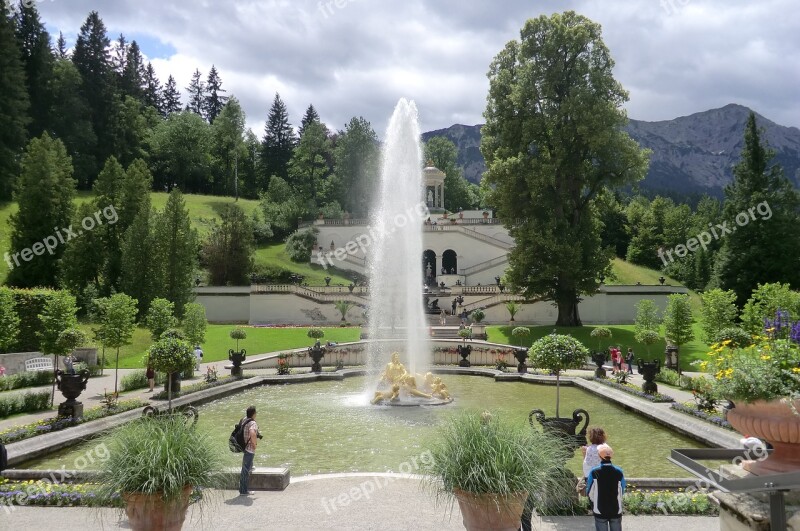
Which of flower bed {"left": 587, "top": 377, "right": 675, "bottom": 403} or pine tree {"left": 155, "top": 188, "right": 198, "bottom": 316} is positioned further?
pine tree {"left": 155, "top": 188, "right": 198, "bottom": 316}

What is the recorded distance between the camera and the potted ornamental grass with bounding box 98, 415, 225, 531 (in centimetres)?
564

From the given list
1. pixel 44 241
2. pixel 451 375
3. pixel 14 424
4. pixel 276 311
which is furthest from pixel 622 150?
pixel 44 241

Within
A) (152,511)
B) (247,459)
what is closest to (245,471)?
(247,459)

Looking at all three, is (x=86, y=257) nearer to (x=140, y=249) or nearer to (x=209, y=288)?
(x=140, y=249)

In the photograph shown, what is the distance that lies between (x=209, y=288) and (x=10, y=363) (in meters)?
24.7

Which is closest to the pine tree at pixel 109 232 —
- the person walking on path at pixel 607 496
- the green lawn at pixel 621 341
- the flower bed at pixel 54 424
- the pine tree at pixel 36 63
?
the green lawn at pixel 621 341

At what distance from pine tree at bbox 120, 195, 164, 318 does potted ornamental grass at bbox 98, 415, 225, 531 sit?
3266 centimetres

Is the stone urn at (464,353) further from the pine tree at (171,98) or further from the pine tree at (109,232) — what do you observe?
the pine tree at (171,98)

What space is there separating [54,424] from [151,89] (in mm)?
97375

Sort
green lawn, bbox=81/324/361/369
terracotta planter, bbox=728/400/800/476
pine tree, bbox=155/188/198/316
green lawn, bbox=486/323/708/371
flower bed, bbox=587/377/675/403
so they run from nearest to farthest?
terracotta planter, bbox=728/400/800/476 < flower bed, bbox=587/377/675/403 < green lawn, bbox=81/324/361/369 < green lawn, bbox=486/323/708/371 < pine tree, bbox=155/188/198/316

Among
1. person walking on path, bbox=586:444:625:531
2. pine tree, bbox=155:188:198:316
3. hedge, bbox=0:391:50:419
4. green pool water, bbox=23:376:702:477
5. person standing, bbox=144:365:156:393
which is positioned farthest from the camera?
pine tree, bbox=155:188:198:316

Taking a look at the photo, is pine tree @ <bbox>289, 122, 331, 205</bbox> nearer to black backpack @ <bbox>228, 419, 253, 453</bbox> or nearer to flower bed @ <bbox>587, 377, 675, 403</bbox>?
flower bed @ <bbox>587, 377, 675, 403</bbox>

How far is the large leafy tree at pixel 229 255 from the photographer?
2046 inches

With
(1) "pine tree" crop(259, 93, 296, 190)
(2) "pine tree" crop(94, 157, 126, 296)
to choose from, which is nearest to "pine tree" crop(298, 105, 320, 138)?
(1) "pine tree" crop(259, 93, 296, 190)
